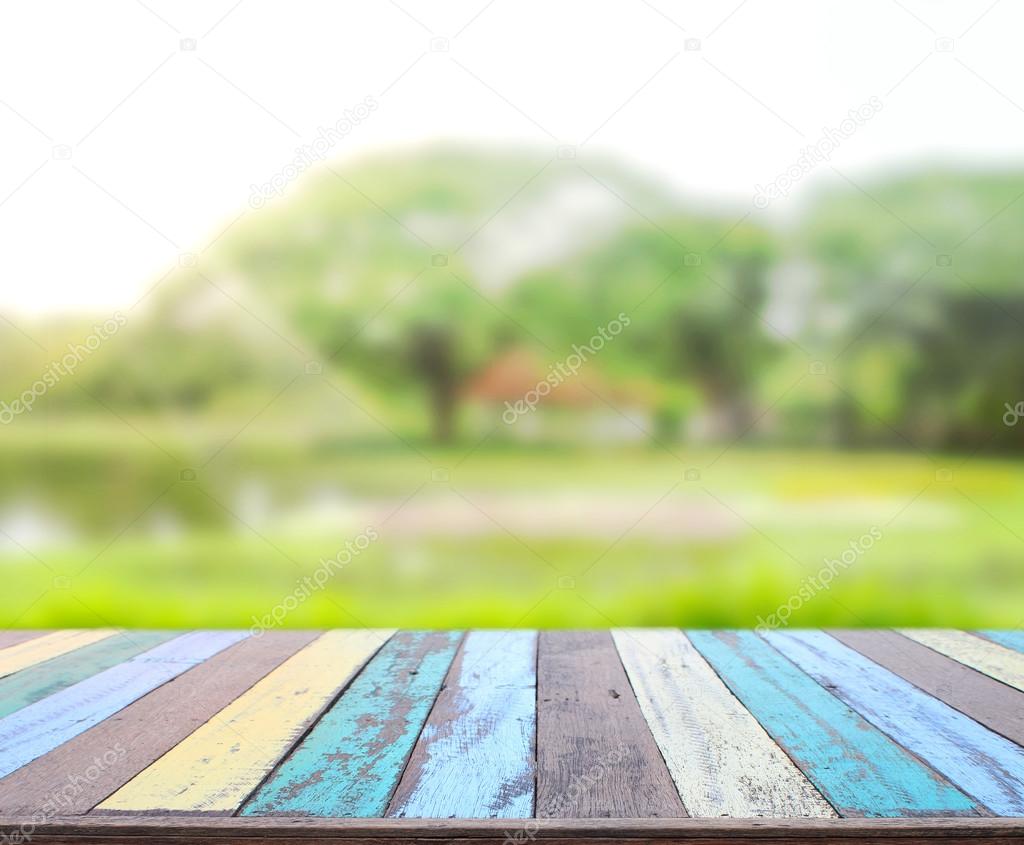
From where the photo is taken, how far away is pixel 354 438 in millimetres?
2480

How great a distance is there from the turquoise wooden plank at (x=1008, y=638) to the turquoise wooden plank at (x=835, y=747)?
2.10 feet

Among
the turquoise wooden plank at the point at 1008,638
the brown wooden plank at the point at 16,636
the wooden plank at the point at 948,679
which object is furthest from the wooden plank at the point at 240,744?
the turquoise wooden plank at the point at 1008,638

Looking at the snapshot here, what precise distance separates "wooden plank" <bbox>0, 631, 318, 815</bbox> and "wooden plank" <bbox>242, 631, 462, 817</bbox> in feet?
0.70

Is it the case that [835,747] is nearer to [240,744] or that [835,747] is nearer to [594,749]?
[594,749]

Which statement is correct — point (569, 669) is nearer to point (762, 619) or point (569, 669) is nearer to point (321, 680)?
point (321, 680)

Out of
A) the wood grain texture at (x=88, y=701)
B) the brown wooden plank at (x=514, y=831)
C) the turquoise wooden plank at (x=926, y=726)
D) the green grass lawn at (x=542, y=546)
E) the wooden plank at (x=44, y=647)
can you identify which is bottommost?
the brown wooden plank at (x=514, y=831)

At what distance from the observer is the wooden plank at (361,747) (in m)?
1.10

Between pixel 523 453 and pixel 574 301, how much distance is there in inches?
18.3

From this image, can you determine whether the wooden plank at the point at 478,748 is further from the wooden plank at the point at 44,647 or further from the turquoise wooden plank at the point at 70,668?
the wooden plank at the point at 44,647

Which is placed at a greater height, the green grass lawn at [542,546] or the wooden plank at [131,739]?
the green grass lawn at [542,546]

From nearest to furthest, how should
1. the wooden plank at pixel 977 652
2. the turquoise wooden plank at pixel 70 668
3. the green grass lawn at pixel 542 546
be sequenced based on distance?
the turquoise wooden plank at pixel 70 668 → the wooden plank at pixel 977 652 → the green grass lawn at pixel 542 546

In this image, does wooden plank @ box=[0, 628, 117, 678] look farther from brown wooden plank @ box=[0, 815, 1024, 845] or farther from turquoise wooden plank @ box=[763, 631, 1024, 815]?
turquoise wooden plank @ box=[763, 631, 1024, 815]

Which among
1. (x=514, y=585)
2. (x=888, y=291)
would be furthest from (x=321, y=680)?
(x=888, y=291)

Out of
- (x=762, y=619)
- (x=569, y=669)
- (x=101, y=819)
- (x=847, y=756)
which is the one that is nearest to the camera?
(x=101, y=819)
